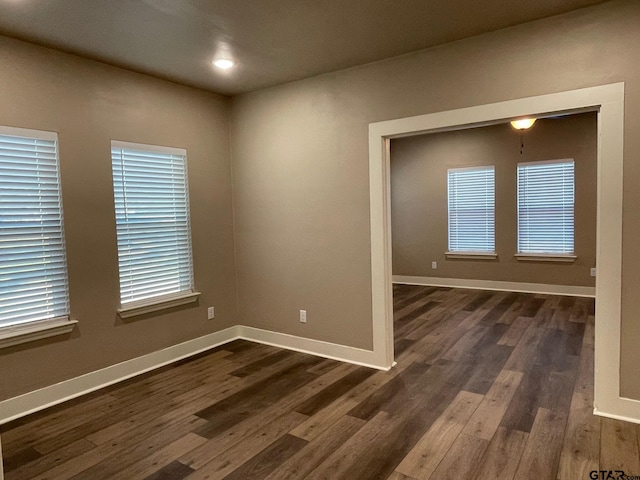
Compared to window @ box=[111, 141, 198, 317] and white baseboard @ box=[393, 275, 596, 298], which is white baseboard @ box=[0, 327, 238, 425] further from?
white baseboard @ box=[393, 275, 596, 298]

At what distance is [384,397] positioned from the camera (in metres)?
3.18

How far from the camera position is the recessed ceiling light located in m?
3.45

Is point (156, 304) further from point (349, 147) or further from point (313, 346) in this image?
point (349, 147)

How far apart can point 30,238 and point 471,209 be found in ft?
20.8

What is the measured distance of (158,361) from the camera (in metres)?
3.94

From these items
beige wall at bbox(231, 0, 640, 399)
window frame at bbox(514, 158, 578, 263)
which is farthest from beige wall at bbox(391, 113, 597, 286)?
beige wall at bbox(231, 0, 640, 399)

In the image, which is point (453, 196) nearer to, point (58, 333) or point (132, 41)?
point (132, 41)

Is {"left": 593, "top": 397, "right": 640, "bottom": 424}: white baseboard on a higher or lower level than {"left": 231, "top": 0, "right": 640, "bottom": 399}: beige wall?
lower

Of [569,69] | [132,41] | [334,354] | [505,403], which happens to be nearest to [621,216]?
[569,69]

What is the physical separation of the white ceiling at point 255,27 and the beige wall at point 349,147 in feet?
0.56

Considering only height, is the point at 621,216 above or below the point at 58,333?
above

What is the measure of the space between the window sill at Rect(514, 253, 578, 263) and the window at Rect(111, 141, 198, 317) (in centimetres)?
518

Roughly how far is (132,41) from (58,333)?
226 cm

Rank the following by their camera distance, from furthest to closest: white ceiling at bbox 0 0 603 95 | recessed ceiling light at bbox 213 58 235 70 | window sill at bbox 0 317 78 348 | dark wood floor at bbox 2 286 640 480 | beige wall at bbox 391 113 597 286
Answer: beige wall at bbox 391 113 597 286 → recessed ceiling light at bbox 213 58 235 70 → window sill at bbox 0 317 78 348 → white ceiling at bbox 0 0 603 95 → dark wood floor at bbox 2 286 640 480
